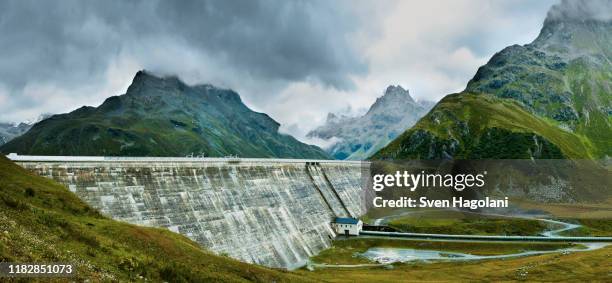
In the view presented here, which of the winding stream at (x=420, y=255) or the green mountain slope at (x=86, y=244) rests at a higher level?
the green mountain slope at (x=86, y=244)

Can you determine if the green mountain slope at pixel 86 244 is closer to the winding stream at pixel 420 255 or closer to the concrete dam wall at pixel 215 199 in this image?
the concrete dam wall at pixel 215 199

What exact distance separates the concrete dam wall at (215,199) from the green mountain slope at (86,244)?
1012 centimetres

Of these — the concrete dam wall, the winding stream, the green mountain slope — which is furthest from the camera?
the winding stream

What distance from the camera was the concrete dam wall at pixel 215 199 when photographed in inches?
2906

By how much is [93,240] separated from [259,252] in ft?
185

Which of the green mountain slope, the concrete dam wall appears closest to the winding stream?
the concrete dam wall

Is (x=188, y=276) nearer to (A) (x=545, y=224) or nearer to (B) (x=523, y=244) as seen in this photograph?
(B) (x=523, y=244)

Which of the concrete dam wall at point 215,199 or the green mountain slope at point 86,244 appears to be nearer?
the green mountain slope at point 86,244

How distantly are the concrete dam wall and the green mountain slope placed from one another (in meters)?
10.1

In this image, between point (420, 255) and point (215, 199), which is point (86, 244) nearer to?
point (215, 199)

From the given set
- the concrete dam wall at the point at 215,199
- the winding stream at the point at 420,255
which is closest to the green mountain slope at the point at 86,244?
the concrete dam wall at the point at 215,199

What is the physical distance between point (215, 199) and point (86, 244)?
5462cm

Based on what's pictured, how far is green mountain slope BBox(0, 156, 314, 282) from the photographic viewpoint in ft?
111

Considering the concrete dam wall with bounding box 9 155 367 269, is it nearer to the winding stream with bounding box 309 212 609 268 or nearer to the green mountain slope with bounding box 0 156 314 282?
the green mountain slope with bounding box 0 156 314 282
